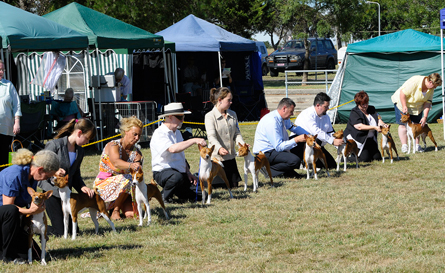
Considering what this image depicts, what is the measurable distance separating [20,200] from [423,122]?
25.4 ft

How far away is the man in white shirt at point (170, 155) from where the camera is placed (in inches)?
247

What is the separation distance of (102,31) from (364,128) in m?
5.83

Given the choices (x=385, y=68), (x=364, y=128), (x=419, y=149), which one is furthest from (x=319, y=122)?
(x=385, y=68)

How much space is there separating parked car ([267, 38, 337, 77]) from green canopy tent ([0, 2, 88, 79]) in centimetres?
2012

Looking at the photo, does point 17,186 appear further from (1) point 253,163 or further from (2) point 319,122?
(2) point 319,122

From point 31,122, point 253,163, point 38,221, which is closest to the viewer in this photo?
point 38,221

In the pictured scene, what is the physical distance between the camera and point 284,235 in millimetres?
5156

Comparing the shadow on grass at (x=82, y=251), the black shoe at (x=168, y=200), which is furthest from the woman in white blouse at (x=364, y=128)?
the shadow on grass at (x=82, y=251)

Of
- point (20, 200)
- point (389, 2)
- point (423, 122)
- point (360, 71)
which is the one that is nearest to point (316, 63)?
point (389, 2)

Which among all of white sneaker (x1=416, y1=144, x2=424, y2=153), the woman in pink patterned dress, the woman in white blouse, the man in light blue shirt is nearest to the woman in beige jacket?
the man in light blue shirt

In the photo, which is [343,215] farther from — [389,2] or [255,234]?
[389,2]

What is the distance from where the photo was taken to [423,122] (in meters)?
9.98

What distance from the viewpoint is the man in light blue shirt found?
755cm

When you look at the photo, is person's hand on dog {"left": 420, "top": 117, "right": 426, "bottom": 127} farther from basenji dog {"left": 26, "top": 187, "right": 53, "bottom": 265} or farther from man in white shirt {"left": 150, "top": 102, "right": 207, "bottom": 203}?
basenji dog {"left": 26, "top": 187, "right": 53, "bottom": 265}
